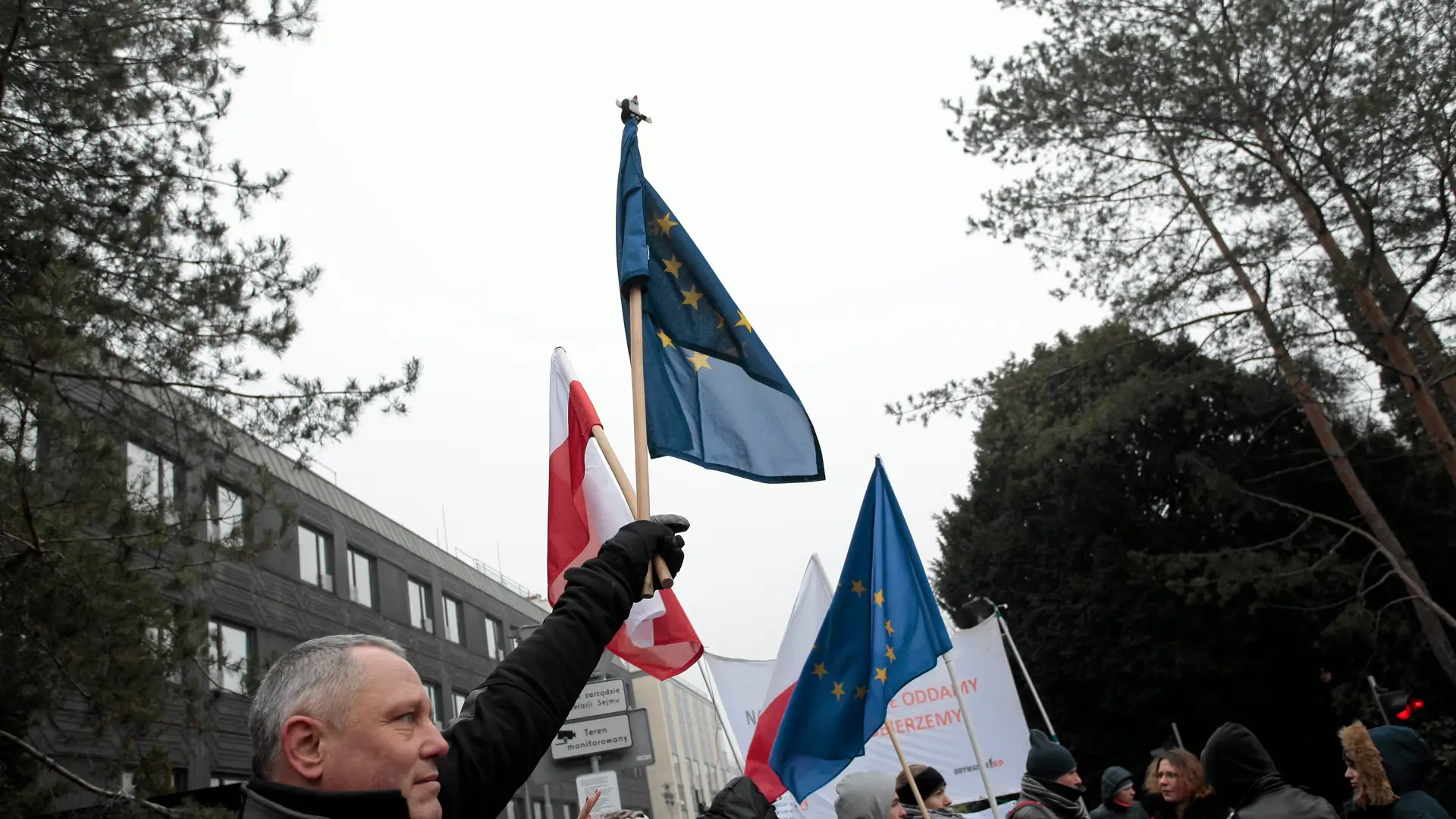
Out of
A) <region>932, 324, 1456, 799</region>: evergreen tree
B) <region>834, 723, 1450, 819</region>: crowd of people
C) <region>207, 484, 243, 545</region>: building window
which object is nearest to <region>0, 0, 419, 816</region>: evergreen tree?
<region>207, 484, 243, 545</region>: building window

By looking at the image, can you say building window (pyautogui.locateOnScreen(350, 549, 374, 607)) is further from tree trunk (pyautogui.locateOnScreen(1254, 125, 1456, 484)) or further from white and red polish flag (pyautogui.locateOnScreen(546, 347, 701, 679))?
white and red polish flag (pyautogui.locateOnScreen(546, 347, 701, 679))

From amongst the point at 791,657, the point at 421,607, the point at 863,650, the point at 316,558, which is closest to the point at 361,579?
the point at 316,558

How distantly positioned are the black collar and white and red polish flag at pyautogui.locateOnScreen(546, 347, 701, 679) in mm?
1780

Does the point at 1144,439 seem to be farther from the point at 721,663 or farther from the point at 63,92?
the point at 63,92

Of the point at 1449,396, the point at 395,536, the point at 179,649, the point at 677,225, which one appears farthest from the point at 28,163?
the point at 395,536

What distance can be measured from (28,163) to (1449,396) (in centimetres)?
1567

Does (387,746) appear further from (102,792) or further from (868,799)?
(102,792)

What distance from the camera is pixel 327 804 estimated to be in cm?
172

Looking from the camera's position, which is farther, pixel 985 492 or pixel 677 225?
pixel 985 492

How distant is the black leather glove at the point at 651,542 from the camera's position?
7.82 ft

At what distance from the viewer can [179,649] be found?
7965 mm

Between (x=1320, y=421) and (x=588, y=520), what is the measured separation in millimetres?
17096

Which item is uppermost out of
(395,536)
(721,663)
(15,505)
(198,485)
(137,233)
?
(395,536)

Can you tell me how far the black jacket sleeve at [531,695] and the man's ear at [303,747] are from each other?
0.22m
